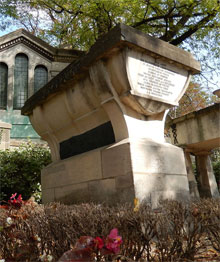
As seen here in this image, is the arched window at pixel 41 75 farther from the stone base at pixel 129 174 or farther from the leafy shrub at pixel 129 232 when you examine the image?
the leafy shrub at pixel 129 232

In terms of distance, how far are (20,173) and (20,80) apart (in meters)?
15.7

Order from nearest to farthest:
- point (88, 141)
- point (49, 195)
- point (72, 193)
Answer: point (72, 193) → point (88, 141) → point (49, 195)

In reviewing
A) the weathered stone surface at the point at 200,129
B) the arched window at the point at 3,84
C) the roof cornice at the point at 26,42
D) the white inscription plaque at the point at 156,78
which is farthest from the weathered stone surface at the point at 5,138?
the roof cornice at the point at 26,42

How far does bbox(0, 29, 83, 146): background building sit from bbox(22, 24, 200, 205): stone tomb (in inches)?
652

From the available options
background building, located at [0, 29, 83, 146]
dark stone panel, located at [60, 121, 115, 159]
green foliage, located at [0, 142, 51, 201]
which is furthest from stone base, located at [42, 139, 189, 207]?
background building, located at [0, 29, 83, 146]

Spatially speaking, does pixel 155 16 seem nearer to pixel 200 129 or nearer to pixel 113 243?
pixel 200 129

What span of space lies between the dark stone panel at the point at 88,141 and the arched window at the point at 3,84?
17.9m

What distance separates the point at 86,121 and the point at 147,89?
4.30 ft

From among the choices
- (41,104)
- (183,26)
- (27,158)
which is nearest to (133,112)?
(41,104)

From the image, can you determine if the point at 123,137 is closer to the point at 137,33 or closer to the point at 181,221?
the point at 137,33

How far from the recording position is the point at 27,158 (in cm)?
864

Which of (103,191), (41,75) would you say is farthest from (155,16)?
(41,75)

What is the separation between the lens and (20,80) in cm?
2252

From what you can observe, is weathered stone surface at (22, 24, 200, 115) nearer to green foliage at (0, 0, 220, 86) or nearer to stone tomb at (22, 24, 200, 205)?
stone tomb at (22, 24, 200, 205)
